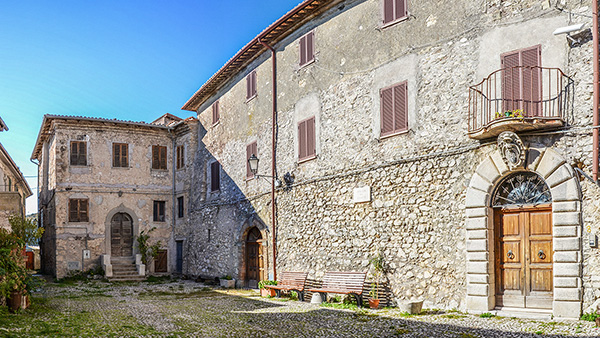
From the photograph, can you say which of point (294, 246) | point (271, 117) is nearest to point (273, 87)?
point (271, 117)

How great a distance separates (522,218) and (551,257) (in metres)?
0.87

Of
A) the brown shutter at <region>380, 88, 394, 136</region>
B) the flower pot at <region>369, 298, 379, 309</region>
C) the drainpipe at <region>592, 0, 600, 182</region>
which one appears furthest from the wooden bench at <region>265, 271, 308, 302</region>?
the drainpipe at <region>592, 0, 600, 182</region>

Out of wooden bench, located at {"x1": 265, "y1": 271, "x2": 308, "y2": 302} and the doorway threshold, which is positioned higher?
the doorway threshold

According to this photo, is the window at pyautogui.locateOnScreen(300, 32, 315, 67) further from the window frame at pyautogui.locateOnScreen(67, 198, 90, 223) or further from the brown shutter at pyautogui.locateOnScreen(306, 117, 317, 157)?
the window frame at pyautogui.locateOnScreen(67, 198, 90, 223)

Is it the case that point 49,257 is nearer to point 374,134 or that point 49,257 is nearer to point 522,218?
point 374,134

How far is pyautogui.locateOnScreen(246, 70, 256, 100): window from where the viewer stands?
18.3 metres

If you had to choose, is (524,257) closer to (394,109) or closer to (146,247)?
(394,109)

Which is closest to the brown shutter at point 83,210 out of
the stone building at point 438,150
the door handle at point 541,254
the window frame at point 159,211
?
the window frame at point 159,211

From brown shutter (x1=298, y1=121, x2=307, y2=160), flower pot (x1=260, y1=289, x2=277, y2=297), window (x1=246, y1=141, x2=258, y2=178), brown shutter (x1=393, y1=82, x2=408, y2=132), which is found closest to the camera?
brown shutter (x1=393, y1=82, x2=408, y2=132)

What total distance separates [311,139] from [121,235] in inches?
492

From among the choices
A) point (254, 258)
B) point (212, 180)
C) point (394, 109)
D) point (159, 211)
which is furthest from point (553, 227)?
point (159, 211)

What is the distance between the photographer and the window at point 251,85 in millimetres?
18312

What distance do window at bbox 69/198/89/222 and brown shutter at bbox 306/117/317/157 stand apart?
493 inches

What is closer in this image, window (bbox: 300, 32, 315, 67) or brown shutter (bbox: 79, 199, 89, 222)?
window (bbox: 300, 32, 315, 67)
